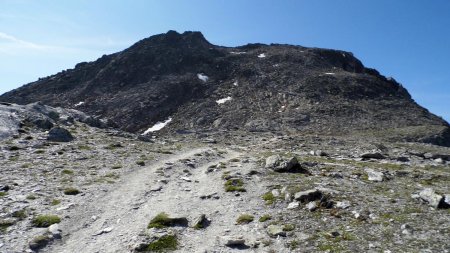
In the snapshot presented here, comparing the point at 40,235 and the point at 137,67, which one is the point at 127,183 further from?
the point at 137,67

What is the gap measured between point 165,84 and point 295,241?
9150 cm

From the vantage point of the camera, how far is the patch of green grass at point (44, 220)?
64.4ft

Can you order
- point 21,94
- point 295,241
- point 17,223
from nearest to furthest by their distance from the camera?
point 295,241
point 17,223
point 21,94

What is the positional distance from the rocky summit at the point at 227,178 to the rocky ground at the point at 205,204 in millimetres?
102

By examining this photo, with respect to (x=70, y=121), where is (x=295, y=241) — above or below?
below

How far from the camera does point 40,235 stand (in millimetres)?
18109

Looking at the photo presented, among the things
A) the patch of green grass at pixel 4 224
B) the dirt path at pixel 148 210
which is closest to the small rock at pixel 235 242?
the dirt path at pixel 148 210

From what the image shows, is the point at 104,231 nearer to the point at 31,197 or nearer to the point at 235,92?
the point at 31,197

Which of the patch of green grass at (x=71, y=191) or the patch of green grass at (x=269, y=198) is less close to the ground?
the patch of green grass at (x=269, y=198)

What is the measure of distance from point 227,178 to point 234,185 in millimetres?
2200

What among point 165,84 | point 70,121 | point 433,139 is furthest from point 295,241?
point 165,84

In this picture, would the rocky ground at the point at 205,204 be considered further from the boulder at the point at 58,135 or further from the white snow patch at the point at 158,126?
the white snow patch at the point at 158,126

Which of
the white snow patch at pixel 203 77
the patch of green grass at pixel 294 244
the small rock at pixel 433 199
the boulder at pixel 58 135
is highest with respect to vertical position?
the white snow patch at pixel 203 77

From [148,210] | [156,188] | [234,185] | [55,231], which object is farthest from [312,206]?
[55,231]
